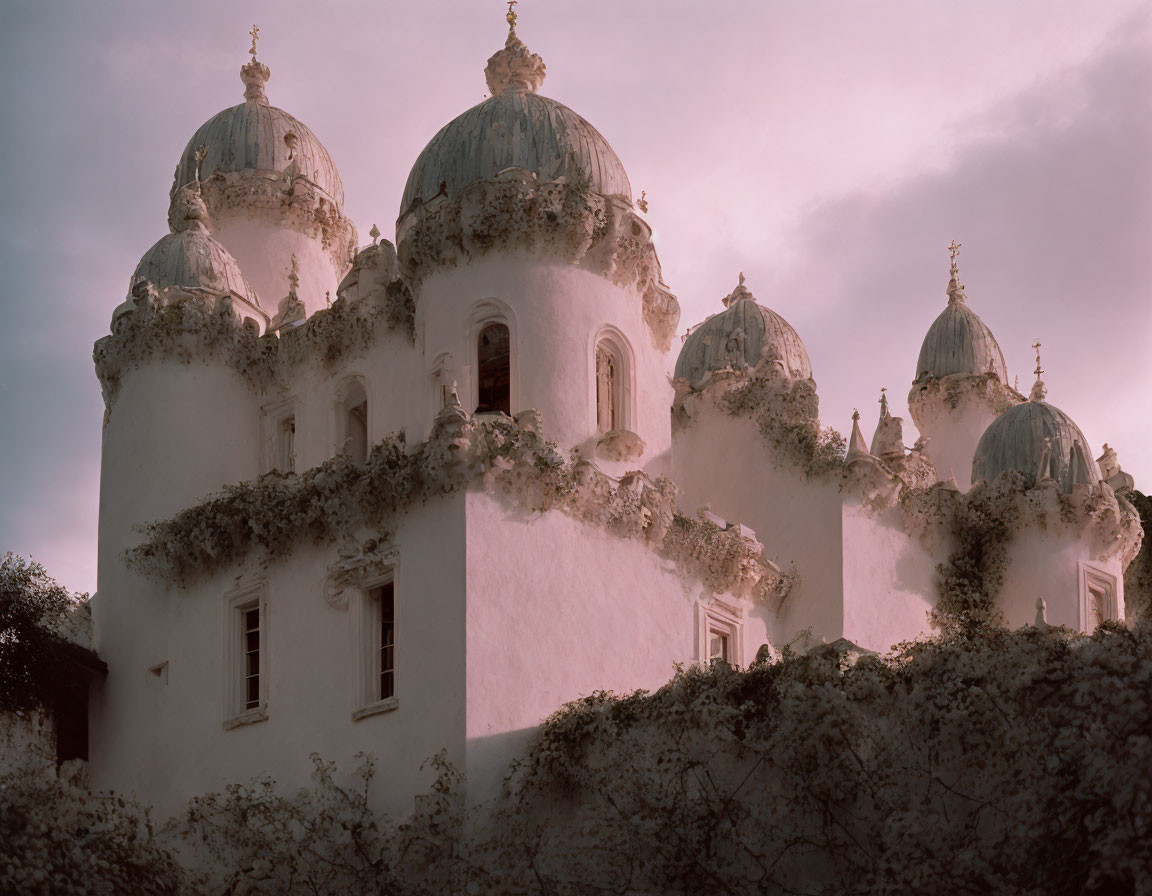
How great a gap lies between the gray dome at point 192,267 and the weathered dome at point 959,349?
60.7ft

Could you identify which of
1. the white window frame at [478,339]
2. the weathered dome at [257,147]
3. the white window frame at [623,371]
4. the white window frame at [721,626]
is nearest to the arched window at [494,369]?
the white window frame at [478,339]

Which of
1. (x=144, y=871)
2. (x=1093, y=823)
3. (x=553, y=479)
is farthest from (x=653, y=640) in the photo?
(x=1093, y=823)

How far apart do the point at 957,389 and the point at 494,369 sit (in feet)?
52.3

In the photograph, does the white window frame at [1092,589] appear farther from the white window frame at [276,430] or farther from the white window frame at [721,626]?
the white window frame at [276,430]

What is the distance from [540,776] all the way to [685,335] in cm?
1779

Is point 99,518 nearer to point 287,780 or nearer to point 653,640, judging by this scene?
point 287,780

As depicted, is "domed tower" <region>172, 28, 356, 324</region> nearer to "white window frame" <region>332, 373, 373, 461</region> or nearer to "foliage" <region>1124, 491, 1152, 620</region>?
"white window frame" <region>332, 373, 373, 461</region>

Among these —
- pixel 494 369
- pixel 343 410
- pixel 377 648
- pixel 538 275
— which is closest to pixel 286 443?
pixel 343 410

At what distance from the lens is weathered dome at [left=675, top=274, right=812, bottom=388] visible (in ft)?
159

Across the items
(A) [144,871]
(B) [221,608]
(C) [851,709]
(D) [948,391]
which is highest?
(D) [948,391]

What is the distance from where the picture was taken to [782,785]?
3253 centimetres

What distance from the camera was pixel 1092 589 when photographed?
46.3 m

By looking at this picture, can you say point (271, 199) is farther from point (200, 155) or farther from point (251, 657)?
point (251, 657)

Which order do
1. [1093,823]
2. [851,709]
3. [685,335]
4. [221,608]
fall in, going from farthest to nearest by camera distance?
[685,335] < [221,608] < [851,709] < [1093,823]
